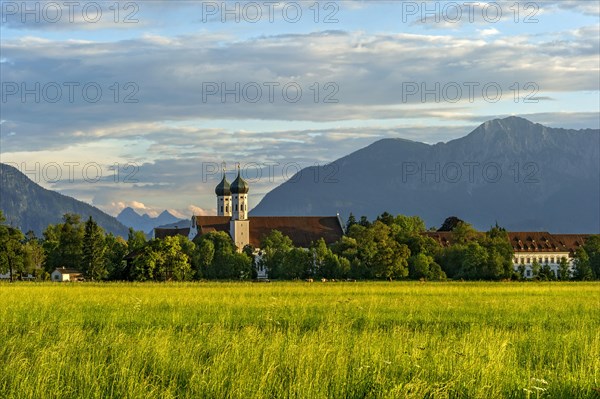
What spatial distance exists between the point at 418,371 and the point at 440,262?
115 m

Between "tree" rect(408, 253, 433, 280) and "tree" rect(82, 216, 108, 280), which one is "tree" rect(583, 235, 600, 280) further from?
"tree" rect(82, 216, 108, 280)

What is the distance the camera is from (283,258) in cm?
13938

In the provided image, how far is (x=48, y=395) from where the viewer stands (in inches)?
659

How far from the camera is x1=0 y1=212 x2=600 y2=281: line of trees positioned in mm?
110688

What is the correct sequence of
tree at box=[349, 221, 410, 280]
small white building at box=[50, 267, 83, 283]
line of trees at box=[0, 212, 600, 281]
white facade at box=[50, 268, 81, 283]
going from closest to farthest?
line of trees at box=[0, 212, 600, 281], tree at box=[349, 221, 410, 280], white facade at box=[50, 268, 81, 283], small white building at box=[50, 267, 83, 283]

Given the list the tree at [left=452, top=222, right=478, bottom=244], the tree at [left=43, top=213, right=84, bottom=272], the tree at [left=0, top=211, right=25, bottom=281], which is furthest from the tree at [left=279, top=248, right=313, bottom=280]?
the tree at [left=452, top=222, right=478, bottom=244]

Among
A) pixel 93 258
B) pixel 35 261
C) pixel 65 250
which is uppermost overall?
pixel 65 250

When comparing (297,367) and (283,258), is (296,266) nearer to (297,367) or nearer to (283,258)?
(283,258)

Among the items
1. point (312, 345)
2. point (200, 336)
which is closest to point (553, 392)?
point (312, 345)

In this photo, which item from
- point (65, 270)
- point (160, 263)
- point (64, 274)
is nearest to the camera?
point (160, 263)

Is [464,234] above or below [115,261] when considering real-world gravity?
above

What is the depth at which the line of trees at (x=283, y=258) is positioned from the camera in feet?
363

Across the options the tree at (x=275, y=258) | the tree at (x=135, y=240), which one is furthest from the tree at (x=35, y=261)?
the tree at (x=275, y=258)

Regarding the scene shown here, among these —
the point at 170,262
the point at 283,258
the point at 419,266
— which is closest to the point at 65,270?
the point at 283,258
